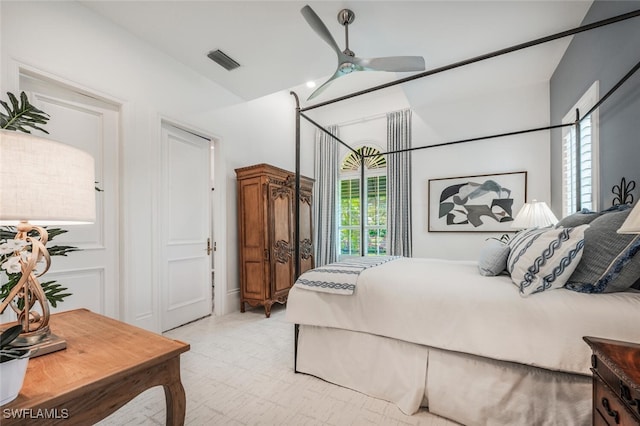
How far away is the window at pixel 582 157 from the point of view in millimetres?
2320

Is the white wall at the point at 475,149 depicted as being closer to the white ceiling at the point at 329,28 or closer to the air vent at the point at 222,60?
the white ceiling at the point at 329,28

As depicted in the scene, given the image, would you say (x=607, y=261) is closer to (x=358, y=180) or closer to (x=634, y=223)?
(x=634, y=223)

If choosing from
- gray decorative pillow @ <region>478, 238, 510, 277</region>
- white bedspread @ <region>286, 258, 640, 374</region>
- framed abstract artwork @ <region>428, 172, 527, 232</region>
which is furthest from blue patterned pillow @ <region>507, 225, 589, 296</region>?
framed abstract artwork @ <region>428, 172, 527, 232</region>

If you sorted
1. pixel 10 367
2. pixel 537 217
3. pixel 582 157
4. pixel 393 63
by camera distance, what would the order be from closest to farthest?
pixel 10 367 < pixel 393 63 < pixel 582 157 < pixel 537 217

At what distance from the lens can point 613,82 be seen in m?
2.01

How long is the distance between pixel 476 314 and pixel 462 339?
15 cm

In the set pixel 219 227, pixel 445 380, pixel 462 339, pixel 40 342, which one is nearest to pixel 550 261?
pixel 462 339

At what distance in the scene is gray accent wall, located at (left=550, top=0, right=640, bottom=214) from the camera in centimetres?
176

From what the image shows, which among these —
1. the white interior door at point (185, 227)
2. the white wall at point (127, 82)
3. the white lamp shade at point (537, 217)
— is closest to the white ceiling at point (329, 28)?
the white wall at point (127, 82)

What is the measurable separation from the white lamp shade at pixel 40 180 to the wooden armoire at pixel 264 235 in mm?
2460

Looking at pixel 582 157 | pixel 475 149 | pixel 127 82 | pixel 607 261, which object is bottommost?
pixel 607 261

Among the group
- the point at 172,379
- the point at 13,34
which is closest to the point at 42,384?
the point at 172,379

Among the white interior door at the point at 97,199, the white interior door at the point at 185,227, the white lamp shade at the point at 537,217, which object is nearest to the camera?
the white interior door at the point at 97,199

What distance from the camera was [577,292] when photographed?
53.7 inches
